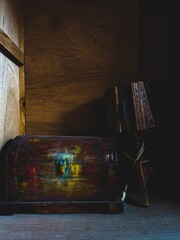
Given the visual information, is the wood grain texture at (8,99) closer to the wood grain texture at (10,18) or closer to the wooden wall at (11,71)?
the wooden wall at (11,71)

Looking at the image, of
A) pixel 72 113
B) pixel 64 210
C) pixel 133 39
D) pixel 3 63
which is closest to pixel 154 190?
pixel 64 210

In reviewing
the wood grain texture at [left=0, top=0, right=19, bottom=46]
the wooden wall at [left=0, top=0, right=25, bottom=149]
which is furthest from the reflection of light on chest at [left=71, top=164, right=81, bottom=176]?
the wood grain texture at [left=0, top=0, right=19, bottom=46]

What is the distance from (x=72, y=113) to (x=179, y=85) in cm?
80

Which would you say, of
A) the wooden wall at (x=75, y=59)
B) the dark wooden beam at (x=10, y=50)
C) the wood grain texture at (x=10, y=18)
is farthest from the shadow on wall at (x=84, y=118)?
the wood grain texture at (x=10, y=18)

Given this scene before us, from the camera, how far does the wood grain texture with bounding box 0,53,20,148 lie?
1.36 metres

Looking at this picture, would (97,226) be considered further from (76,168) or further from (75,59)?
(75,59)

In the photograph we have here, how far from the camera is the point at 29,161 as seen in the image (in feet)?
3.87

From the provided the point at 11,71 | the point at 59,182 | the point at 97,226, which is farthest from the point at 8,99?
the point at 97,226

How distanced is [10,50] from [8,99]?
0.30 metres

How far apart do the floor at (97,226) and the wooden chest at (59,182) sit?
0.05 metres

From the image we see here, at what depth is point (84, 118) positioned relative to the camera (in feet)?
5.61

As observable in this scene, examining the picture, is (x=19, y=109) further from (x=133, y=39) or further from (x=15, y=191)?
(x=133, y=39)

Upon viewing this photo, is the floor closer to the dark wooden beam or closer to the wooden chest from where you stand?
the wooden chest

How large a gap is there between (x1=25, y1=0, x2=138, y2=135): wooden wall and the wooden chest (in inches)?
20.8
